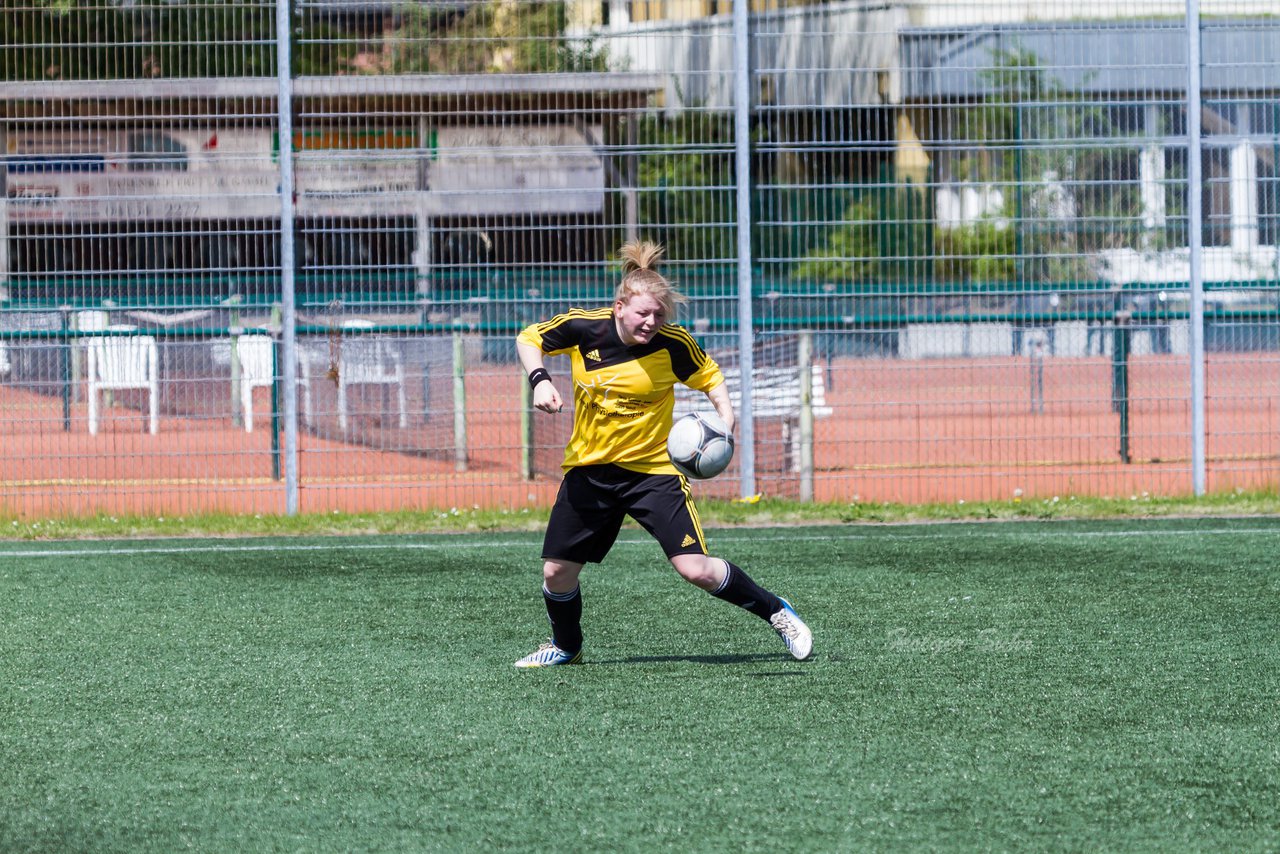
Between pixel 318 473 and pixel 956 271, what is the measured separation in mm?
4696

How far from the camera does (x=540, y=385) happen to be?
5.89 metres

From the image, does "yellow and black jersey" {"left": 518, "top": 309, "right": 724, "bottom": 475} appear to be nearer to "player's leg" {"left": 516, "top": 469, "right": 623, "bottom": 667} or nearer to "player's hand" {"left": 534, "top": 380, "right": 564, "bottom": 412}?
"player's leg" {"left": 516, "top": 469, "right": 623, "bottom": 667}

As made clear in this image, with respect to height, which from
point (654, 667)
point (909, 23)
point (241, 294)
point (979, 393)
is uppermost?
point (909, 23)

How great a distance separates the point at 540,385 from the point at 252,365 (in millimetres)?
6180

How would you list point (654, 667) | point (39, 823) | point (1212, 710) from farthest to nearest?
point (654, 667), point (1212, 710), point (39, 823)

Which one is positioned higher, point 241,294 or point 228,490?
point 241,294

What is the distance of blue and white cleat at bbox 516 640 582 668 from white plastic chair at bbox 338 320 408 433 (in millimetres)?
5581

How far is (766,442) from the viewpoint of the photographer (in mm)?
11789

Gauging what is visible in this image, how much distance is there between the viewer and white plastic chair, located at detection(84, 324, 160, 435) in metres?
11.4

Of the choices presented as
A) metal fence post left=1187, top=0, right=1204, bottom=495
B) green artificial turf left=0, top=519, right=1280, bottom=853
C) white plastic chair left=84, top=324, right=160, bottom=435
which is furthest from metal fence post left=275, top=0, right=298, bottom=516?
metal fence post left=1187, top=0, right=1204, bottom=495

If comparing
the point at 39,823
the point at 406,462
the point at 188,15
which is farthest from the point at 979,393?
the point at 39,823

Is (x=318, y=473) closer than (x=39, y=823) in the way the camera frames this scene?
No

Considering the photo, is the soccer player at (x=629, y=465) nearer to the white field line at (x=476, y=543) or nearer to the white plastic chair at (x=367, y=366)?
the white field line at (x=476, y=543)

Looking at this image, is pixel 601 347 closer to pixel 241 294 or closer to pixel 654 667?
pixel 654 667
